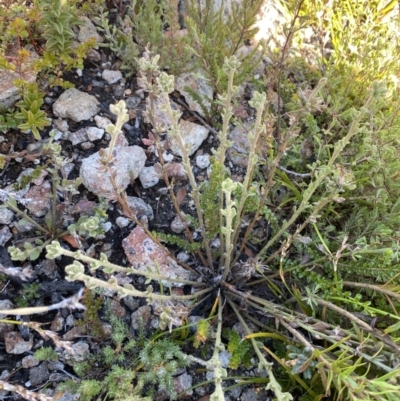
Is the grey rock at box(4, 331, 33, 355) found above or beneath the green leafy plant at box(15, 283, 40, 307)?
beneath

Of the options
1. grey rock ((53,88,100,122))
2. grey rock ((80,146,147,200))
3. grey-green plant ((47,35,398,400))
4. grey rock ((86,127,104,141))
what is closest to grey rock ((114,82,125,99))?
grey rock ((53,88,100,122))

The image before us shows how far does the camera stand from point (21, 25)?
7.38 ft

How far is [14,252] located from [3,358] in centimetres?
73

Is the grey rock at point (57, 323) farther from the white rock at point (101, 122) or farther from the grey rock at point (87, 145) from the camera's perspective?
the white rock at point (101, 122)

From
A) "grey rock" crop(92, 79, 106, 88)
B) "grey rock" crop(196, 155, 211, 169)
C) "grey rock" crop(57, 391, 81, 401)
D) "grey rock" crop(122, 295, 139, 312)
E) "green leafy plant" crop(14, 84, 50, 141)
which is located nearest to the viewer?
"grey rock" crop(57, 391, 81, 401)

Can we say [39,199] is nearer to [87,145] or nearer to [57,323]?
[87,145]

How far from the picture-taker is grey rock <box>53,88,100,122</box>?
2523 mm

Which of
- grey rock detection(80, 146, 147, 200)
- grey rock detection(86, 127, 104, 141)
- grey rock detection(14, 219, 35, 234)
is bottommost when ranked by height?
grey rock detection(14, 219, 35, 234)

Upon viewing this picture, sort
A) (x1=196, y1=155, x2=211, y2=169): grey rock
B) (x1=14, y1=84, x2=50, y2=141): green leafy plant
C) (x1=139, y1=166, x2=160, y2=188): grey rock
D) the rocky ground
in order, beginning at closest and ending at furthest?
the rocky ground → (x1=14, y1=84, x2=50, y2=141): green leafy plant → (x1=139, y1=166, x2=160, y2=188): grey rock → (x1=196, y1=155, x2=211, y2=169): grey rock

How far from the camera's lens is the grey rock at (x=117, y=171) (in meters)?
2.33

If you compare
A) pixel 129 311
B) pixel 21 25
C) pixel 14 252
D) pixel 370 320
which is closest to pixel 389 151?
pixel 370 320

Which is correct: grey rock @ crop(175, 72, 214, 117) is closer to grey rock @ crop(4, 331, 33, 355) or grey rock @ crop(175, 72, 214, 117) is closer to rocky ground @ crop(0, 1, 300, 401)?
rocky ground @ crop(0, 1, 300, 401)

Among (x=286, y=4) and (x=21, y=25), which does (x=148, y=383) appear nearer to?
(x=21, y=25)

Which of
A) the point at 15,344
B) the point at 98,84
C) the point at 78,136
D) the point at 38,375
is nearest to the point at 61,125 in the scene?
the point at 78,136
